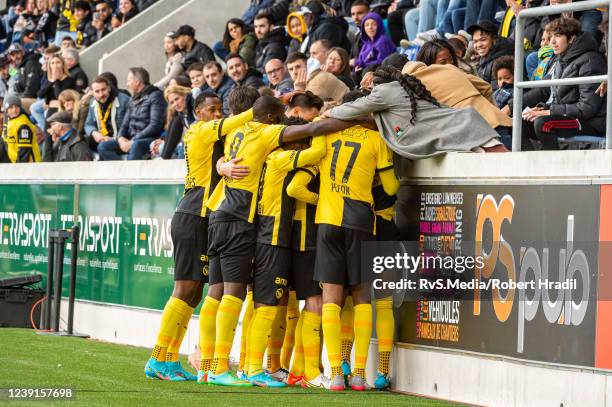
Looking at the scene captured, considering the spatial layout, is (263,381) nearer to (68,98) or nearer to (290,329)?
(290,329)

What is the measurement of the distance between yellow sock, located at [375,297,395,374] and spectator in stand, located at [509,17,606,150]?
5.56 feet

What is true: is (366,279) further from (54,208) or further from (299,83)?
(54,208)

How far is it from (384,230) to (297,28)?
24.3 ft

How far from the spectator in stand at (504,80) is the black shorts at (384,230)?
220 cm

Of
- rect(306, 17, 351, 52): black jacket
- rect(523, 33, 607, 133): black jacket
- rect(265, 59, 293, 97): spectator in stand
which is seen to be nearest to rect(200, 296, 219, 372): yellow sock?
rect(523, 33, 607, 133): black jacket

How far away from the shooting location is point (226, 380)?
10.3 m

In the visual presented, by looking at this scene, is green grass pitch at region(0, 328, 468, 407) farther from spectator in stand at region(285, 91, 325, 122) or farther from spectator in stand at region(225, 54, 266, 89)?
spectator in stand at region(225, 54, 266, 89)

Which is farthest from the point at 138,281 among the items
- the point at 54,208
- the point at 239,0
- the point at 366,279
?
the point at 239,0

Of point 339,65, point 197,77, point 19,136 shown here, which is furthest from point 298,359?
point 19,136

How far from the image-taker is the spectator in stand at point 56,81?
2112 cm

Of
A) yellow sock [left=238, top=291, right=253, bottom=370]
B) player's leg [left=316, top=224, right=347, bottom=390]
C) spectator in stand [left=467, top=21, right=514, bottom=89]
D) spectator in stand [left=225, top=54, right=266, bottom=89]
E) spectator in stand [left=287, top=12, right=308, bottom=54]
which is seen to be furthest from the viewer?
spectator in stand [left=287, top=12, right=308, bottom=54]

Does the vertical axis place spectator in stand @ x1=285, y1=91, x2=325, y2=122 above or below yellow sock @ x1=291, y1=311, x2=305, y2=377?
above

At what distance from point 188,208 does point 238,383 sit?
5.30ft

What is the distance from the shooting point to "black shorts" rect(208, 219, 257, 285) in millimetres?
10344
